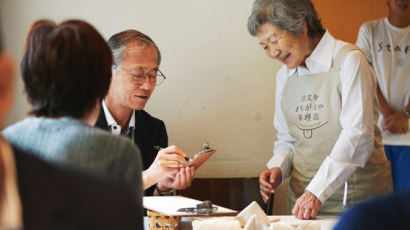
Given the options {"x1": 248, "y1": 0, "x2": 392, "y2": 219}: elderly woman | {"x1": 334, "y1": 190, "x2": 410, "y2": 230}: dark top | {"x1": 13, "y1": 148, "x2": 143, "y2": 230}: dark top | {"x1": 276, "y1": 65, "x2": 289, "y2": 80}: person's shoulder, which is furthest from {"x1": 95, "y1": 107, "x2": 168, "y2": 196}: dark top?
{"x1": 334, "y1": 190, "x2": 410, "y2": 230}: dark top

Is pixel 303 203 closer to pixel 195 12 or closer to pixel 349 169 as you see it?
pixel 349 169

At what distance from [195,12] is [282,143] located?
39.6 inches

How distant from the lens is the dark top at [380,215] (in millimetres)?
793

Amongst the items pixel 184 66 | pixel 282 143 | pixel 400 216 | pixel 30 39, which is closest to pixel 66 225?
pixel 400 216

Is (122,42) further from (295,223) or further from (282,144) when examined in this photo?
(295,223)

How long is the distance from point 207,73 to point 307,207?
4.58 feet

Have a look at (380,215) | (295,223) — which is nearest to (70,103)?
(380,215)

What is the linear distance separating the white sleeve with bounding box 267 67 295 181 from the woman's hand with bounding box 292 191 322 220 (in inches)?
19.5

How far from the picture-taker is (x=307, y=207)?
93.2 inches

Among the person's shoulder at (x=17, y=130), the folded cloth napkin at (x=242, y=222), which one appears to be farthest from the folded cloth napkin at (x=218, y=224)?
the person's shoulder at (x=17, y=130)

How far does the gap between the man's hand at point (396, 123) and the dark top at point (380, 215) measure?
116 inches

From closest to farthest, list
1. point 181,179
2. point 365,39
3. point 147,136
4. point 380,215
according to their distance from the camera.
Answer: point 380,215 → point 181,179 → point 147,136 → point 365,39

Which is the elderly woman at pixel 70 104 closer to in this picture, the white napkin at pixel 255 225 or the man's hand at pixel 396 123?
the white napkin at pixel 255 225

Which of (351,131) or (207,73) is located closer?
(351,131)
